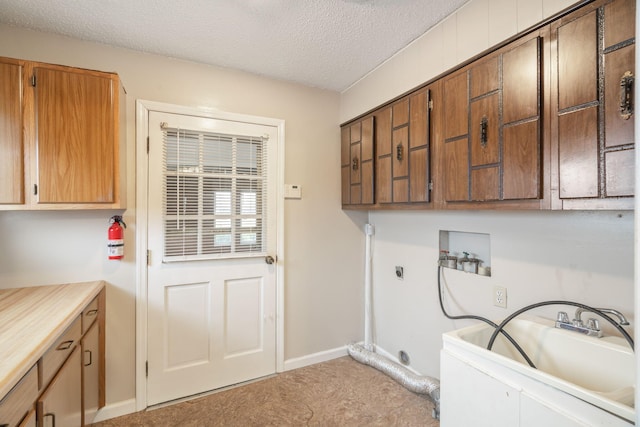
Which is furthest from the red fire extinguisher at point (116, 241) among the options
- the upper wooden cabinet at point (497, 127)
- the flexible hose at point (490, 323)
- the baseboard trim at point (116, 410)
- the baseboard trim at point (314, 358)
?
the flexible hose at point (490, 323)

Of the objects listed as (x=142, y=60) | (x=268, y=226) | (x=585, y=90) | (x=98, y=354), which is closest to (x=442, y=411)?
(x=585, y=90)

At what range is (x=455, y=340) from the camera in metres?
1.32

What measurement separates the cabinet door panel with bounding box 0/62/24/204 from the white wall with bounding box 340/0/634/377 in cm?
222

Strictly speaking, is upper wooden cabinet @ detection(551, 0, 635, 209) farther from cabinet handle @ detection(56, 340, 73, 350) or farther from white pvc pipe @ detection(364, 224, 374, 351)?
cabinet handle @ detection(56, 340, 73, 350)

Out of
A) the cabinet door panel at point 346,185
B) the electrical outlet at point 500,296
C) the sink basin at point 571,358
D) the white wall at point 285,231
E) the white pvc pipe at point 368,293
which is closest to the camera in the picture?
the sink basin at point 571,358

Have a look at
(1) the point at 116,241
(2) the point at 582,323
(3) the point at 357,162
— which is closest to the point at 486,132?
(2) the point at 582,323

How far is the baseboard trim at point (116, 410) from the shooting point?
6.45 feet

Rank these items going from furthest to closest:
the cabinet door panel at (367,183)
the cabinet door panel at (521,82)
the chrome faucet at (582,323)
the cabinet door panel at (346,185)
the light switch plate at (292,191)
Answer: the cabinet door panel at (346,185), the light switch plate at (292,191), the cabinet door panel at (367,183), the cabinet door panel at (521,82), the chrome faucet at (582,323)

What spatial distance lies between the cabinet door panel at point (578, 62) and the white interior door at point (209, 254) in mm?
1892

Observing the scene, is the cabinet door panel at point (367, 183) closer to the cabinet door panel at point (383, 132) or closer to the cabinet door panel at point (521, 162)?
the cabinet door panel at point (383, 132)

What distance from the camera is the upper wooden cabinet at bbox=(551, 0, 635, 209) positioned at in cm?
104

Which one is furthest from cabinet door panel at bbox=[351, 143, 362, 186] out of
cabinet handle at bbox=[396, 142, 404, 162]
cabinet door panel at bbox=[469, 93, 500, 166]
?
cabinet door panel at bbox=[469, 93, 500, 166]

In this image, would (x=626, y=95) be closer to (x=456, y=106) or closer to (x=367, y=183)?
(x=456, y=106)

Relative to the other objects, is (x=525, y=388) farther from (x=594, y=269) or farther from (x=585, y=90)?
(x=585, y=90)
